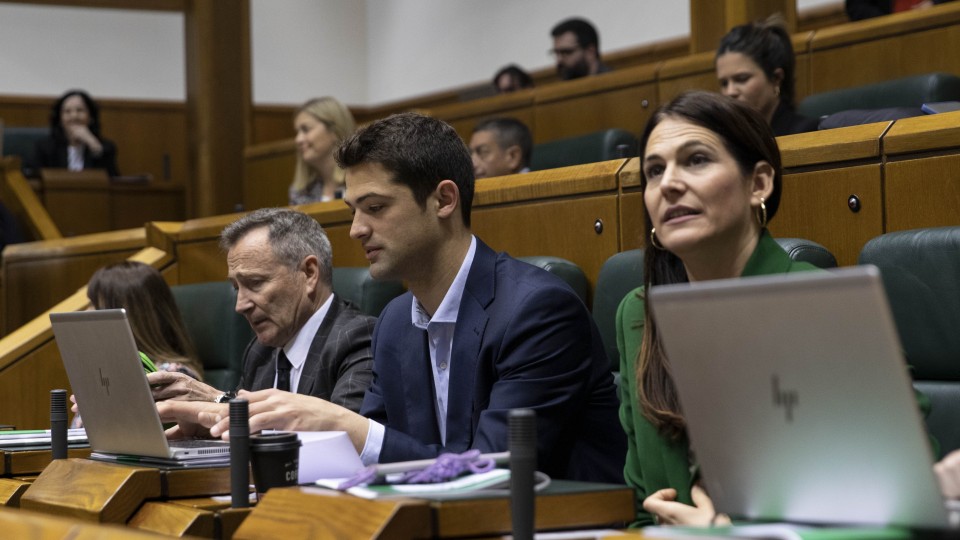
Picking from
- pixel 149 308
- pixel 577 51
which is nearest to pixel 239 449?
pixel 149 308

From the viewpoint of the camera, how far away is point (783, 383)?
77cm

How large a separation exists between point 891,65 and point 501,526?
7.47 ft

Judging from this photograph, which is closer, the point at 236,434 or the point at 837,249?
the point at 236,434

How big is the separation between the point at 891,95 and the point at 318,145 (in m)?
1.41

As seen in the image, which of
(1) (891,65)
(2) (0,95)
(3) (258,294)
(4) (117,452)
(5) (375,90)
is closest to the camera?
(4) (117,452)

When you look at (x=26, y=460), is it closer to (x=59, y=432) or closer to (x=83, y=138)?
(x=59, y=432)

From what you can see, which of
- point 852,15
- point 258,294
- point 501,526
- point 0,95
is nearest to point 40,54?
point 0,95

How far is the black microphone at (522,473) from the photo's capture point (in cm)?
88

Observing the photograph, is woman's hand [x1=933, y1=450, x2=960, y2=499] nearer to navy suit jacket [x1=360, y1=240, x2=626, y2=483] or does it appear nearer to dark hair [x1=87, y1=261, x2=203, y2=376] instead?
navy suit jacket [x1=360, y1=240, x2=626, y2=483]

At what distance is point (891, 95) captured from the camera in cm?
256

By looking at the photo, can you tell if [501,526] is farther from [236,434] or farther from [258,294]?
[258,294]

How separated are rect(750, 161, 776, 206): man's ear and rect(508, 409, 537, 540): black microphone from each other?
16.5 inches

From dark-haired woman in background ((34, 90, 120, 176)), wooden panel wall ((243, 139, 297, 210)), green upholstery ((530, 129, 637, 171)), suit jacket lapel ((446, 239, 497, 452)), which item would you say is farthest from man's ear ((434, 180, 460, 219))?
dark-haired woman in background ((34, 90, 120, 176))

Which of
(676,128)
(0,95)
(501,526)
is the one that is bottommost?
(501,526)
